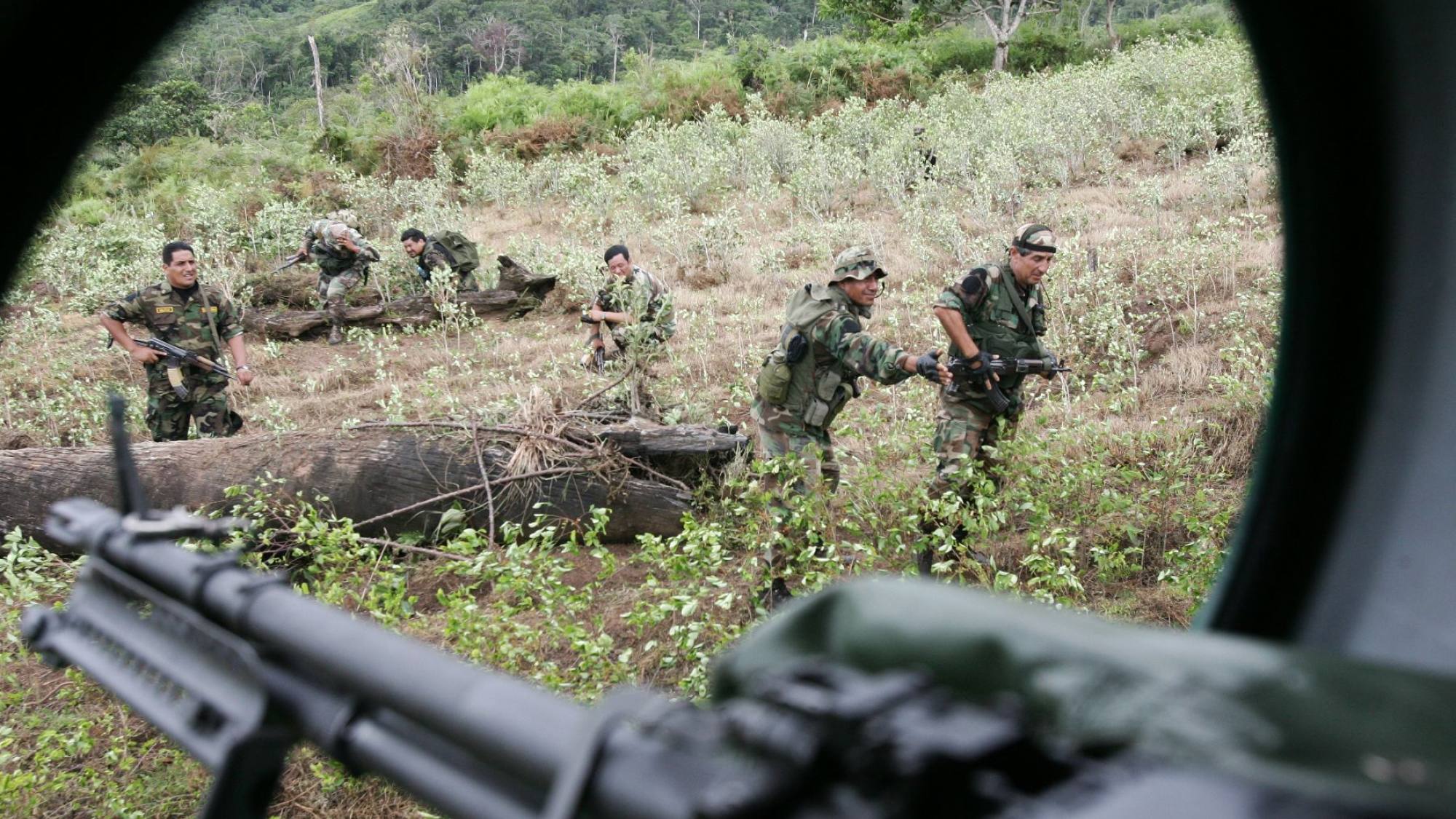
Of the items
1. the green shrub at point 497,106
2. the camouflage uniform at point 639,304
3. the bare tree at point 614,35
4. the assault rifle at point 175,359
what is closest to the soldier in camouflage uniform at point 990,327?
the camouflage uniform at point 639,304

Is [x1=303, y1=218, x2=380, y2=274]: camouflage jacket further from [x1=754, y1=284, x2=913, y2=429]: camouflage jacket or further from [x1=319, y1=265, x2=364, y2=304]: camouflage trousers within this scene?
[x1=754, y1=284, x2=913, y2=429]: camouflage jacket

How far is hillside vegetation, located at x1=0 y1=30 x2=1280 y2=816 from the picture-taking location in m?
4.48

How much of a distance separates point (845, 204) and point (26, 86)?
16.7 meters

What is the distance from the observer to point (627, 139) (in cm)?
2520

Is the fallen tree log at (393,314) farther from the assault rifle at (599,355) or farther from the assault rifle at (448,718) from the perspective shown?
the assault rifle at (448,718)

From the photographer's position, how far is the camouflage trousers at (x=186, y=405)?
860 centimetres

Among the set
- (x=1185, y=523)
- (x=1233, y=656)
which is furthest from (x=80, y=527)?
(x=1185, y=523)

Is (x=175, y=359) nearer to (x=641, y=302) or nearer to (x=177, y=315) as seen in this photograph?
(x=177, y=315)

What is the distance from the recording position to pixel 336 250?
14531 mm

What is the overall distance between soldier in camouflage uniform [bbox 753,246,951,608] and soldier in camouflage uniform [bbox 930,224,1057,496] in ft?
1.37

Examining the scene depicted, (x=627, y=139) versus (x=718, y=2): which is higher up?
(x=718, y=2)

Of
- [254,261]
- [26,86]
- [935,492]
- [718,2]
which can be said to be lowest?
[254,261]

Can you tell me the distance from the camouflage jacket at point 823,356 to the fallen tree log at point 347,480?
38.5 inches

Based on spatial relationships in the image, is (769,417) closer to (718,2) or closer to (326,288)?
(326,288)
